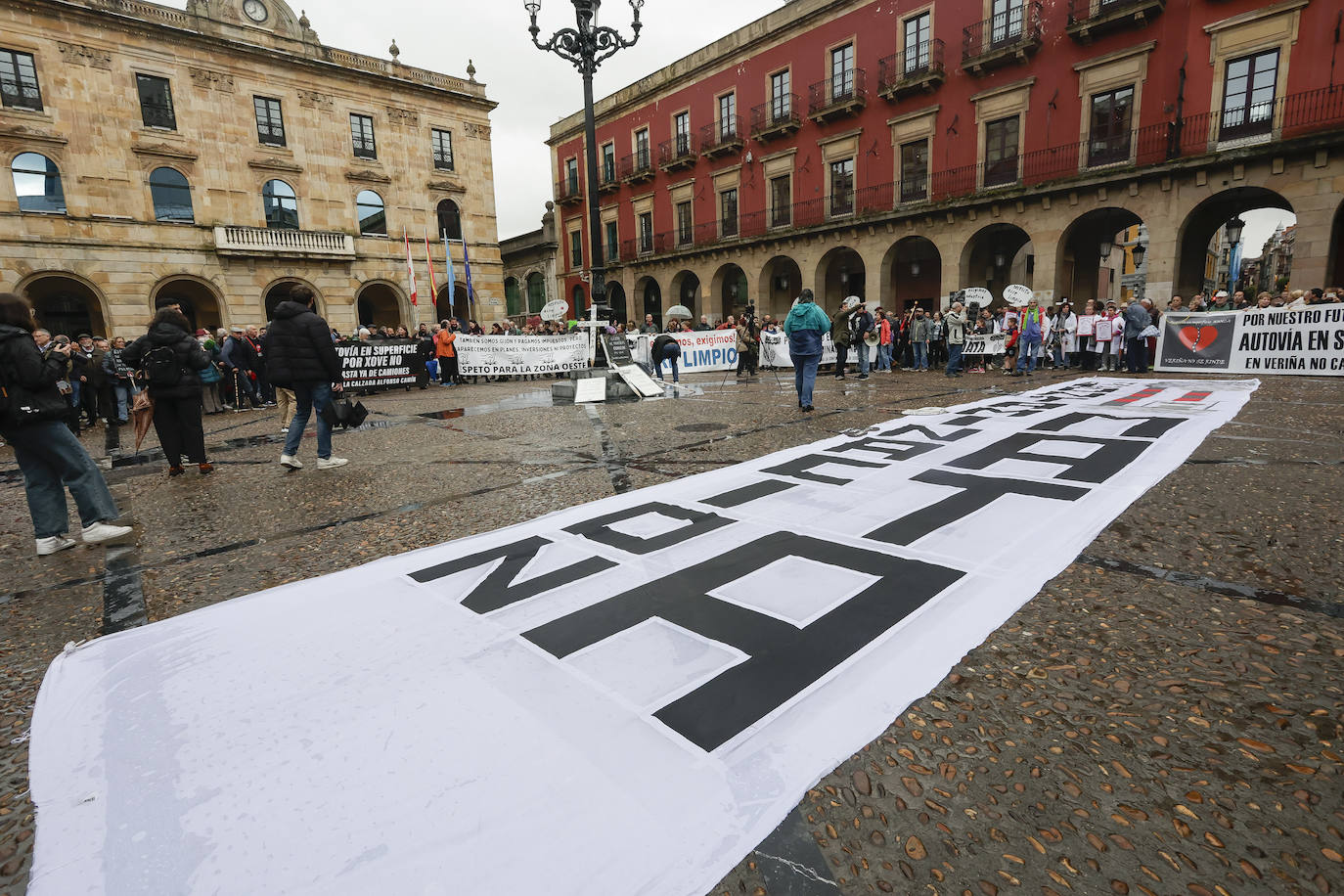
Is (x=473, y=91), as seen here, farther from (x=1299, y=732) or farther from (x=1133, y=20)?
(x=1299, y=732)

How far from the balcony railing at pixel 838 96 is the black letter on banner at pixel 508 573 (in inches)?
890

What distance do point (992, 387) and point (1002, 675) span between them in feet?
31.1

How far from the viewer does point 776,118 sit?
23547 millimetres

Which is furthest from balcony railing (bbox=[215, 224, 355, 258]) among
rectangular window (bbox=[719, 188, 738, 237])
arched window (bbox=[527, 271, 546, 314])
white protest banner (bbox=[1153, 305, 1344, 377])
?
white protest banner (bbox=[1153, 305, 1344, 377])

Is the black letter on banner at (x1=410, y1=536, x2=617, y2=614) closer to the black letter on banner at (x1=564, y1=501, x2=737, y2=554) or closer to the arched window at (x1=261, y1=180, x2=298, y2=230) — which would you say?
the black letter on banner at (x1=564, y1=501, x2=737, y2=554)

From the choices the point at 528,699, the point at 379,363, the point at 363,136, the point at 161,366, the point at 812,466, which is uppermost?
the point at 363,136

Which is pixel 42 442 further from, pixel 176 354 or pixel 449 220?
pixel 449 220

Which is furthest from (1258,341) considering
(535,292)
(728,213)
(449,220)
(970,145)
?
(535,292)

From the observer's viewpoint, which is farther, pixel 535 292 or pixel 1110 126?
pixel 535 292

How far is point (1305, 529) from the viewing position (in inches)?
124

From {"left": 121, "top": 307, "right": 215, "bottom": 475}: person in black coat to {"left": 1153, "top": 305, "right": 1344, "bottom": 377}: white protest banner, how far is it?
1545cm

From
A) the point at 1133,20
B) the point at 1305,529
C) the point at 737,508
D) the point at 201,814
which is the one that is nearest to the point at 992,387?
the point at 1305,529

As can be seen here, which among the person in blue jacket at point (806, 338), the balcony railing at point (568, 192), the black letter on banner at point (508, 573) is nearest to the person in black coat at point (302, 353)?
the black letter on banner at point (508, 573)

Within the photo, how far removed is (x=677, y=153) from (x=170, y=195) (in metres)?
19.4
